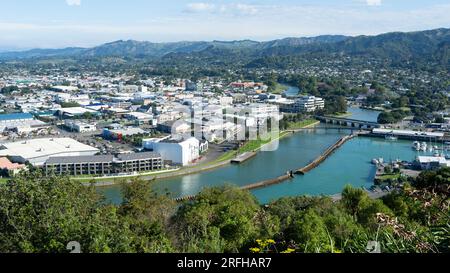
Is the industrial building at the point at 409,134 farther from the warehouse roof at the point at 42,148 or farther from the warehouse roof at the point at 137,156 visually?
the warehouse roof at the point at 42,148

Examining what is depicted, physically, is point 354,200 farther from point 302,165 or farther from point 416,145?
point 416,145

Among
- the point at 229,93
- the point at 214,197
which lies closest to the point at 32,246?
the point at 214,197

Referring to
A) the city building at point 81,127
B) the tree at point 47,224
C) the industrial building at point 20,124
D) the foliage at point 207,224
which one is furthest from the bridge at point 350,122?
the tree at point 47,224

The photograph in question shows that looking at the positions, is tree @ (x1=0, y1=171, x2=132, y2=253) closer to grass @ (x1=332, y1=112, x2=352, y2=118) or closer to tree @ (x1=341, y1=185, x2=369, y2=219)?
tree @ (x1=341, y1=185, x2=369, y2=219)

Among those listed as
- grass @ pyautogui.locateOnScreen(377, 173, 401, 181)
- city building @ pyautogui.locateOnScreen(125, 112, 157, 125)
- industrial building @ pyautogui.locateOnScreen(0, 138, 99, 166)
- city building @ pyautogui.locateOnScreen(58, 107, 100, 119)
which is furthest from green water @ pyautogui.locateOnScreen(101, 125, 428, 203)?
city building @ pyautogui.locateOnScreen(58, 107, 100, 119)

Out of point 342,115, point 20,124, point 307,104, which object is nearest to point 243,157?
point 20,124

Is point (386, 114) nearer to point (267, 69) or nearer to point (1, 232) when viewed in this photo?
point (1, 232)
